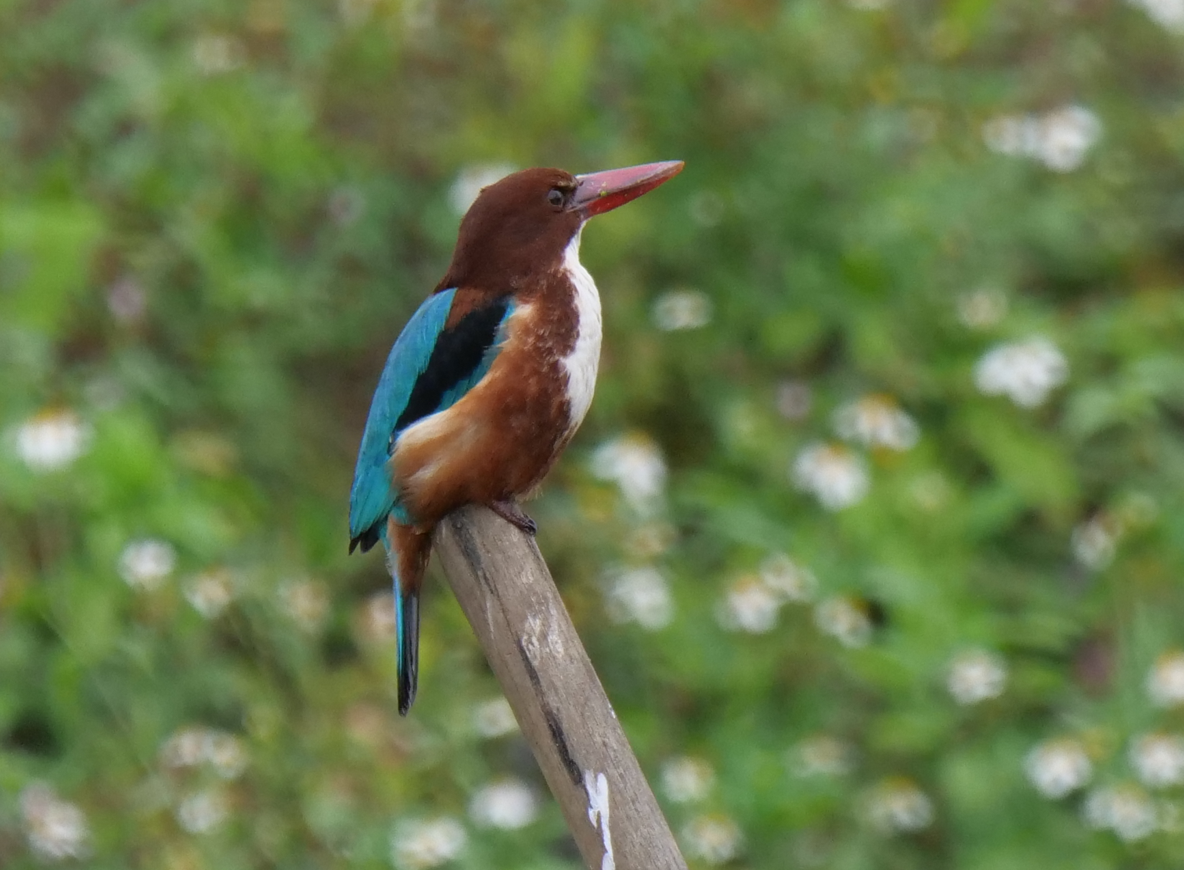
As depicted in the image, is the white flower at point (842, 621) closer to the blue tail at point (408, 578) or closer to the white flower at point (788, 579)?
the white flower at point (788, 579)

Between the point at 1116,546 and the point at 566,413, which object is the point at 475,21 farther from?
the point at 566,413

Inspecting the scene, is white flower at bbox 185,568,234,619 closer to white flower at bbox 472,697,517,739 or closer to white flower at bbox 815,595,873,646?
white flower at bbox 472,697,517,739

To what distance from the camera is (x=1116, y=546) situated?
3.58 m

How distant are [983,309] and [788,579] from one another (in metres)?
0.93

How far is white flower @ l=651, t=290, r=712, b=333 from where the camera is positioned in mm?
3988

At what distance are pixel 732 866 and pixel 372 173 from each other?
192 cm

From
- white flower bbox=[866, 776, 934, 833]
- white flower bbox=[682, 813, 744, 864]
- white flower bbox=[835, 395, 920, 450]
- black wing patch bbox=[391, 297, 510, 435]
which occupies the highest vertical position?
black wing patch bbox=[391, 297, 510, 435]

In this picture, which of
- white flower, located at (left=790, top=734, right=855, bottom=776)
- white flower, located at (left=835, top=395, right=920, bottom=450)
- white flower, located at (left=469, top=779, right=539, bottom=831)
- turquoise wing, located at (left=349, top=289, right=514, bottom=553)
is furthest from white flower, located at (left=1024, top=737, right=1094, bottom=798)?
turquoise wing, located at (left=349, top=289, right=514, bottom=553)

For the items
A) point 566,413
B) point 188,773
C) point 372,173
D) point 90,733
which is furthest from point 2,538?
point 566,413

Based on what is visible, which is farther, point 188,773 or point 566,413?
point 188,773

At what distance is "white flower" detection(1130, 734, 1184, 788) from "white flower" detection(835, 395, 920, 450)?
887 mm

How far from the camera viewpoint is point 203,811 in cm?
288

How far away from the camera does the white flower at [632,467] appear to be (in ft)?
11.8

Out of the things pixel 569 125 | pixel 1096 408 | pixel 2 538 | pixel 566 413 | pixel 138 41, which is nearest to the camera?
pixel 566 413
